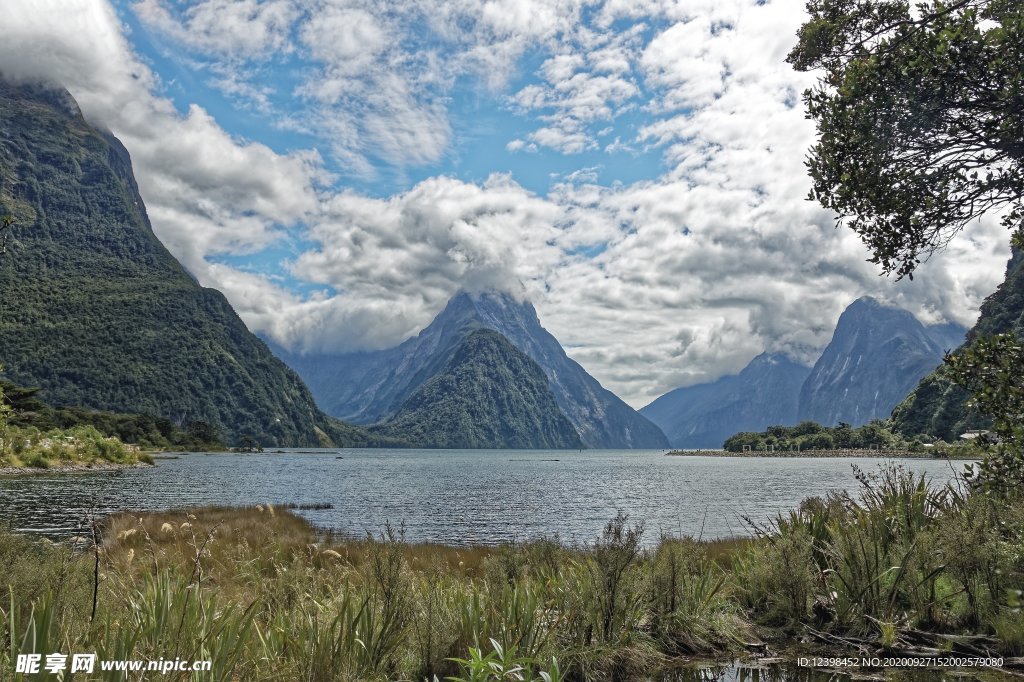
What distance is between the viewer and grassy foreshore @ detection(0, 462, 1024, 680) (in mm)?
6029

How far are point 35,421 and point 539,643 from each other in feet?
417

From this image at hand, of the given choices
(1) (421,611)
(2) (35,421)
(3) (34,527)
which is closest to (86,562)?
(1) (421,611)

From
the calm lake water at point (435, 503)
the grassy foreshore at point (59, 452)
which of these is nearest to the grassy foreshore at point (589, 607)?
Answer: the calm lake water at point (435, 503)

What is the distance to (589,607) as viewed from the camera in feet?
27.8

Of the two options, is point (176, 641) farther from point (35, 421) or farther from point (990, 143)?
point (35, 421)

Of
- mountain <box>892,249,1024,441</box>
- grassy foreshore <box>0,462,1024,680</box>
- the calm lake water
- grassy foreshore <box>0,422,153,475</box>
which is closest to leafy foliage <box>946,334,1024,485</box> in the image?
grassy foreshore <box>0,462,1024,680</box>

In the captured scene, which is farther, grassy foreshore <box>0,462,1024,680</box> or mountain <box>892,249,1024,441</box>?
mountain <box>892,249,1024,441</box>

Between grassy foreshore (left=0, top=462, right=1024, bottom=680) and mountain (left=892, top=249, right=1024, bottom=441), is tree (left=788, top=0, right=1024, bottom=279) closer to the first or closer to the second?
grassy foreshore (left=0, top=462, right=1024, bottom=680)

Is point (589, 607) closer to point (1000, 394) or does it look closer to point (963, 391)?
point (1000, 394)

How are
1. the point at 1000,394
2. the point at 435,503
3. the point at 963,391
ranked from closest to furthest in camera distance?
1. the point at 1000,394
2. the point at 435,503
3. the point at 963,391

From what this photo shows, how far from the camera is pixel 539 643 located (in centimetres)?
750

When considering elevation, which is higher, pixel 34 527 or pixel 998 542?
pixel 998 542

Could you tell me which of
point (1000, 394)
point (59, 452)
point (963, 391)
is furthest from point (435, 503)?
point (963, 391)

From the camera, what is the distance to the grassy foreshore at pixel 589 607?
6.03 metres
